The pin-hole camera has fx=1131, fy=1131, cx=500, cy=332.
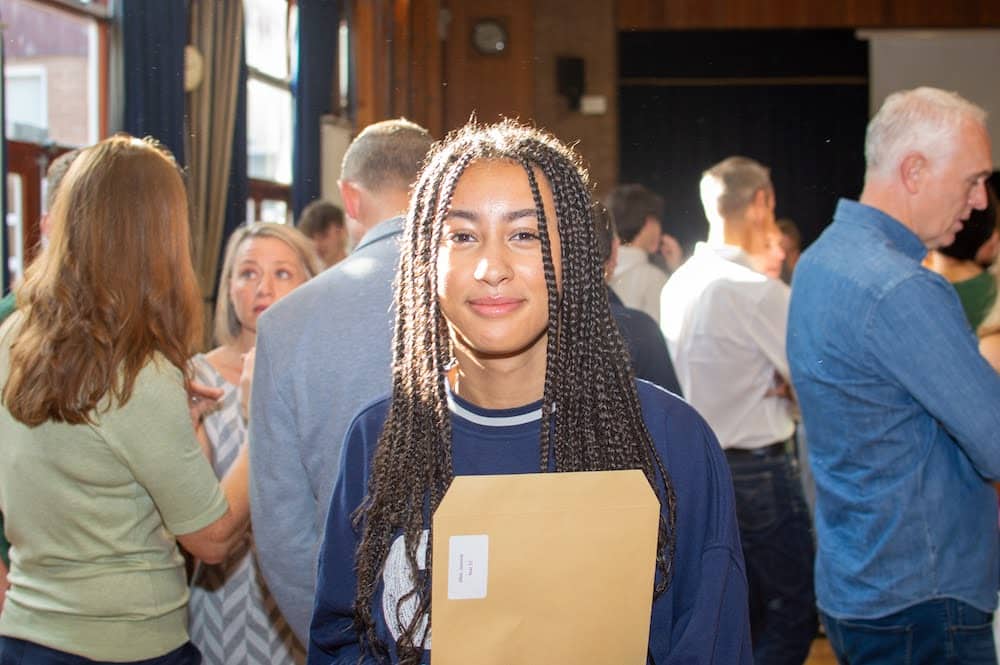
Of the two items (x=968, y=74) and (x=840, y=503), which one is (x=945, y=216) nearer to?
(x=840, y=503)

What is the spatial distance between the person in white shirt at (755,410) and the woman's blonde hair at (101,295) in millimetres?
1941

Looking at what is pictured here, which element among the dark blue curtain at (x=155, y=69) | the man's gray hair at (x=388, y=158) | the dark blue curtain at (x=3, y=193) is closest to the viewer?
the man's gray hair at (x=388, y=158)

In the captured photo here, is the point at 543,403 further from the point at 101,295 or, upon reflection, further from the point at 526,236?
the point at 101,295

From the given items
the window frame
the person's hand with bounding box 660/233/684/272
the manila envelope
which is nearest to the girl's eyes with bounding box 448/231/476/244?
the manila envelope

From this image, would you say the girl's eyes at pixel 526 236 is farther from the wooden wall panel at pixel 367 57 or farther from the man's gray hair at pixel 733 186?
the wooden wall panel at pixel 367 57

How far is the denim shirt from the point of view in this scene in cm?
194

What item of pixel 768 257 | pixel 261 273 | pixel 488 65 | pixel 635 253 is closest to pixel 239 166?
pixel 635 253

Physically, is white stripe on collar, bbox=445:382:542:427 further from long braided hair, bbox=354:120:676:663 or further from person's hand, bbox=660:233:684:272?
person's hand, bbox=660:233:684:272

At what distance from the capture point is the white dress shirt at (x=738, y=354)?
341 centimetres

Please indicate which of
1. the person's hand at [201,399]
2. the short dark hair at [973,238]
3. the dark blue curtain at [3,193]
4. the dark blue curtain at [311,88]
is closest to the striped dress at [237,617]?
the person's hand at [201,399]

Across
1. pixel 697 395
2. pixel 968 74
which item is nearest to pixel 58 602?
pixel 697 395

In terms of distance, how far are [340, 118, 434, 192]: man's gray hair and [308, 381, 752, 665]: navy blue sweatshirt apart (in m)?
1.03

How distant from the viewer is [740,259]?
142 inches

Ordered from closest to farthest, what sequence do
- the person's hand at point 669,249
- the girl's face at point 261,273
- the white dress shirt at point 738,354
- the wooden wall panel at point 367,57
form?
the girl's face at point 261,273, the white dress shirt at point 738,354, the person's hand at point 669,249, the wooden wall panel at point 367,57
